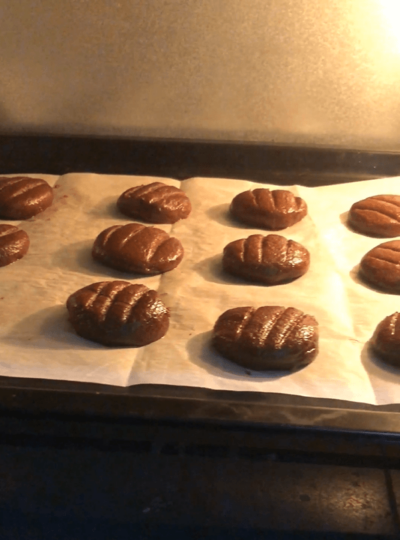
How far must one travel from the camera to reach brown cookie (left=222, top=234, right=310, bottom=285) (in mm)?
2012

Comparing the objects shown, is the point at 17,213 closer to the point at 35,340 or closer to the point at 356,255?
the point at 35,340

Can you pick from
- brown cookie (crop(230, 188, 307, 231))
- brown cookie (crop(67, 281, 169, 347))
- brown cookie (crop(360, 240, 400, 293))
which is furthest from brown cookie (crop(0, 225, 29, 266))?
brown cookie (crop(360, 240, 400, 293))

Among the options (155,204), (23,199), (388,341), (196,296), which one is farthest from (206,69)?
(388,341)

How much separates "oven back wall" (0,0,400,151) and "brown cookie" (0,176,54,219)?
1.57ft

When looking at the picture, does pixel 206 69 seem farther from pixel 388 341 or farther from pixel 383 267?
pixel 388 341

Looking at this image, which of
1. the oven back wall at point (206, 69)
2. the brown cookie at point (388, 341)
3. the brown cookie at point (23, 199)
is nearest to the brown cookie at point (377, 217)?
the oven back wall at point (206, 69)

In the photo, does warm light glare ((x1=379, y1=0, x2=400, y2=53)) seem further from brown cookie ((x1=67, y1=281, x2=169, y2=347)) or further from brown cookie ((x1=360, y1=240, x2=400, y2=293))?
brown cookie ((x1=67, y1=281, x2=169, y2=347))

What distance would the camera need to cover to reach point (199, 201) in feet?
8.25

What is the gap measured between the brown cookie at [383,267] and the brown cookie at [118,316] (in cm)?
76

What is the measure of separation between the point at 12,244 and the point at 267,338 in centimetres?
104

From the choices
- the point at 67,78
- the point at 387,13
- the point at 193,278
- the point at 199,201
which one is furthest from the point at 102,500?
the point at 387,13

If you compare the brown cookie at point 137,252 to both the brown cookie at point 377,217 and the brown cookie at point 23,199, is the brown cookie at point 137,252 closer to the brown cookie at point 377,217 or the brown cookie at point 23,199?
the brown cookie at point 23,199

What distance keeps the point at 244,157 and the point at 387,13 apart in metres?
0.86

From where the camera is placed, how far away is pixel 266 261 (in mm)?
2020
